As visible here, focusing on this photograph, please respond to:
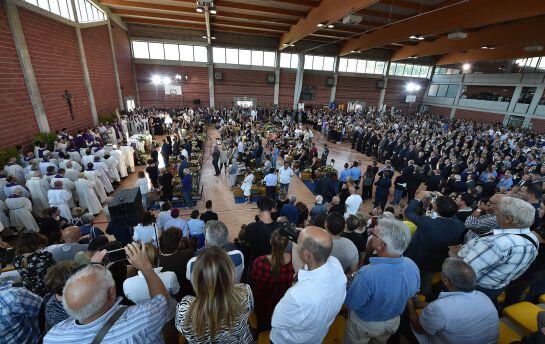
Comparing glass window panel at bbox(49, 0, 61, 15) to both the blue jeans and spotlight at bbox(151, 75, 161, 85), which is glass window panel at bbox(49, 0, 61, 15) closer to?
the blue jeans

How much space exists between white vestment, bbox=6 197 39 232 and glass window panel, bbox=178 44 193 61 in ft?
64.8

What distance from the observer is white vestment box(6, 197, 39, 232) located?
18.6ft

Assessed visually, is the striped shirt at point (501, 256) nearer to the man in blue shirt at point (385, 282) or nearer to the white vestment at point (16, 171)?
the man in blue shirt at point (385, 282)

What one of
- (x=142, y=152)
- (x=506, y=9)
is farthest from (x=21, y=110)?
(x=506, y=9)

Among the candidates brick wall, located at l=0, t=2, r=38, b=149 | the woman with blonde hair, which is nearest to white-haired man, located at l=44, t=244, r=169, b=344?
the woman with blonde hair

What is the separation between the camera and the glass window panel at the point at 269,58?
24.2 m

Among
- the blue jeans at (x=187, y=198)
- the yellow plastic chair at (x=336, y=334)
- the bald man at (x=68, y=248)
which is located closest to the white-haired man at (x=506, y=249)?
the yellow plastic chair at (x=336, y=334)

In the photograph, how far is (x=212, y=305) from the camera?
146 cm

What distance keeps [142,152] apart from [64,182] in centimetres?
577

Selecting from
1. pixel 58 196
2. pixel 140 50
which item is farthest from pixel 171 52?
pixel 58 196

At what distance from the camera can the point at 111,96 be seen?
16297 mm

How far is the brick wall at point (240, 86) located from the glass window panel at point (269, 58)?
777 millimetres

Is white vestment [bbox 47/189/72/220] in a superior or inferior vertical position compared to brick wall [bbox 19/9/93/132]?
inferior

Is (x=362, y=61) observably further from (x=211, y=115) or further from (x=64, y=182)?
(x=64, y=182)
